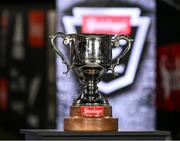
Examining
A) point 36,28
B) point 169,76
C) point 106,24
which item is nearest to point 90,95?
point 106,24

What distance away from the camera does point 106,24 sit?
3.60m

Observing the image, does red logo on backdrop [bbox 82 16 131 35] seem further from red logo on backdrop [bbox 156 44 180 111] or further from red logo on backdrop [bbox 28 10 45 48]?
red logo on backdrop [bbox 28 10 45 48]

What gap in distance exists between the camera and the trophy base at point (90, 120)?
1829 millimetres

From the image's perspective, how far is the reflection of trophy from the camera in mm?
1835

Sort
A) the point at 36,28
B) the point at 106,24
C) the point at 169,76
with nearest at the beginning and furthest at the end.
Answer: the point at 106,24, the point at 169,76, the point at 36,28

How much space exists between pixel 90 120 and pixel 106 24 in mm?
1820

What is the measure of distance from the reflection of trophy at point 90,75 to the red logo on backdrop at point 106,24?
5.47 feet

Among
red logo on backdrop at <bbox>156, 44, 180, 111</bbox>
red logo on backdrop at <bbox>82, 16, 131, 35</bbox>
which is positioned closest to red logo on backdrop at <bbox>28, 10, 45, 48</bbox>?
red logo on backdrop at <bbox>156, 44, 180, 111</bbox>

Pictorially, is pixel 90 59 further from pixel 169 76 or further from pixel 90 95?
pixel 169 76

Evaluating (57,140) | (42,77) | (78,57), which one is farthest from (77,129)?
(42,77)

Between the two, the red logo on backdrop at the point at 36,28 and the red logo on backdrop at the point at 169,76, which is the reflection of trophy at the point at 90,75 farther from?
→ the red logo on backdrop at the point at 36,28

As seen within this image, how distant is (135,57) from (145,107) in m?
0.29

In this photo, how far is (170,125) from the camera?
5375mm

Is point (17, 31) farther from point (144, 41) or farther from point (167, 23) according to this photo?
point (144, 41)
